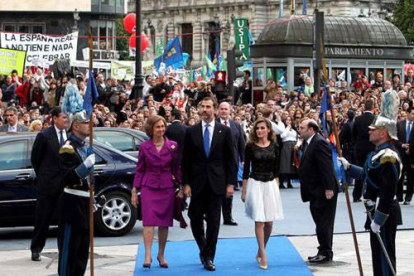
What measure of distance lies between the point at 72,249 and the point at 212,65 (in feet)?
133

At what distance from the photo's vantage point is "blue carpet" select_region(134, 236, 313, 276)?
45.6 ft

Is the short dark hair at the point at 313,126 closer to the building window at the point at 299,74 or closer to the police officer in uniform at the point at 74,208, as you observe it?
the police officer in uniform at the point at 74,208

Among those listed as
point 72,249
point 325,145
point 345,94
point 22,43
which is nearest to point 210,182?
point 325,145

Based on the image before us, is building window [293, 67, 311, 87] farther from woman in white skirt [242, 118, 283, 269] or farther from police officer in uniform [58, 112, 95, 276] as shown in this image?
police officer in uniform [58, 112, 95, 276]

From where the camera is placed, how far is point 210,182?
559 inches

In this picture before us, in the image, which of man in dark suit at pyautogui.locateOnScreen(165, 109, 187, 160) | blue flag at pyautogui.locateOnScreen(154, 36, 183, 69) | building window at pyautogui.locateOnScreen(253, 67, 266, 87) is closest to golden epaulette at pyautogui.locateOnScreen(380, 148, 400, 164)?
man in dark suit at pyautogui.locateOnScreen(165, 109, 187, 160)

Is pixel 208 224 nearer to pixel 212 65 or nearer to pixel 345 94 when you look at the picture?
pixel 345 94

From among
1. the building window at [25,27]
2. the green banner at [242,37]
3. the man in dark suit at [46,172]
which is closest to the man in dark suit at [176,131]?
the man in dark suit at [46,172]

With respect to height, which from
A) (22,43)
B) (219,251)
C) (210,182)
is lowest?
(219,251)

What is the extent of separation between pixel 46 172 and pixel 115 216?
2.82m

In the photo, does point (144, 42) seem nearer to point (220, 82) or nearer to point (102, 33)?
point (102, 33)

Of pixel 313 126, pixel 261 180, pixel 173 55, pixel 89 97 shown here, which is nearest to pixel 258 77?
pixel 173 55

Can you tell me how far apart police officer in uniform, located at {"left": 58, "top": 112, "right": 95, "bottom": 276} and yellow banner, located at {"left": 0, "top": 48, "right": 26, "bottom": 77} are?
21.4m

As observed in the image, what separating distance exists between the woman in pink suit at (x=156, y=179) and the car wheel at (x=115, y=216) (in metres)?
3.20
